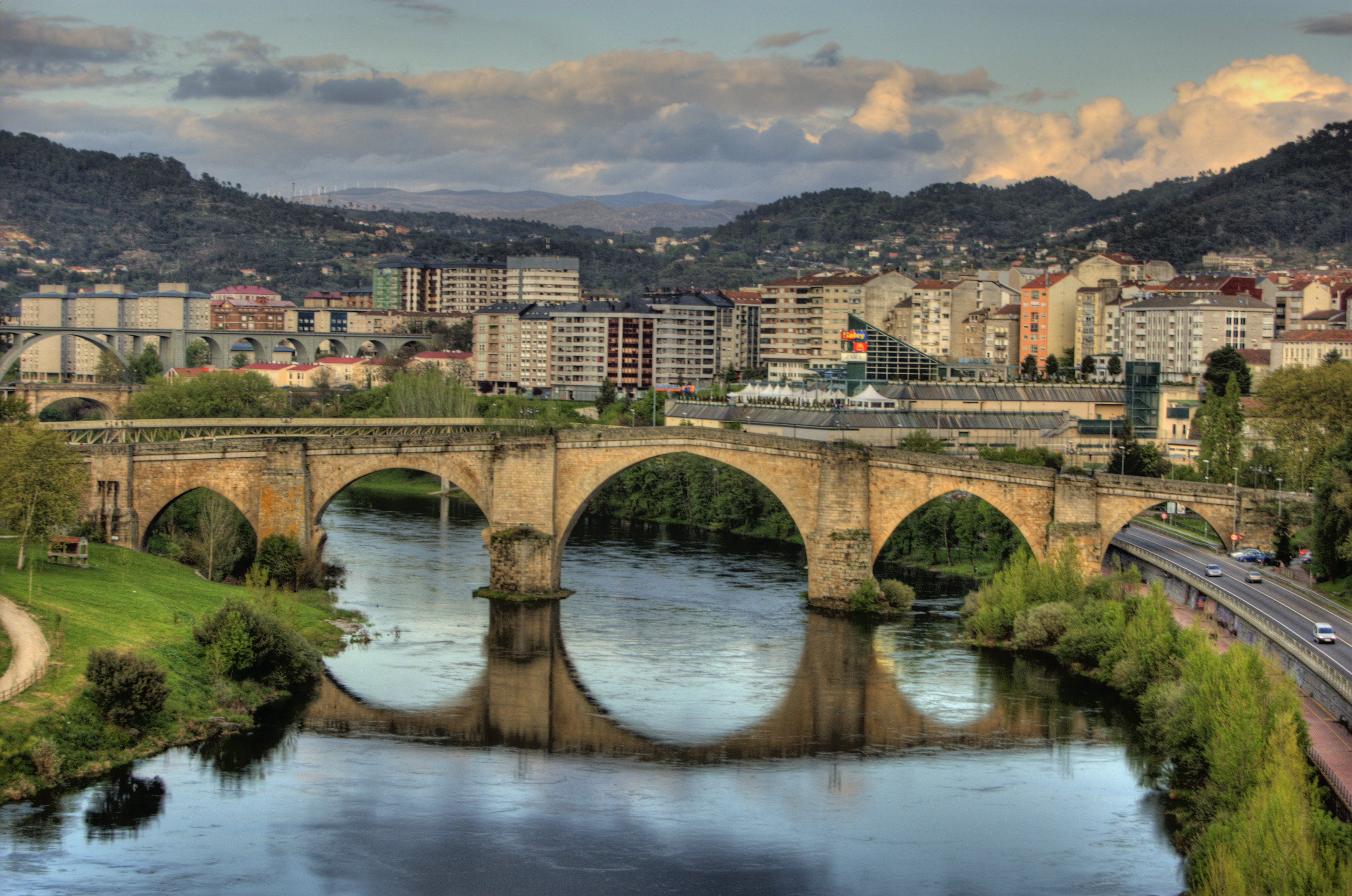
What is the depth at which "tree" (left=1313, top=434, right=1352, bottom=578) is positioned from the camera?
113 feet

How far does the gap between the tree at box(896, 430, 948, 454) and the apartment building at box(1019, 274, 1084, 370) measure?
25.9 m

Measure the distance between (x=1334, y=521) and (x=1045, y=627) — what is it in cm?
743

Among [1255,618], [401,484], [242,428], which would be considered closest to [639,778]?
[1255,618]

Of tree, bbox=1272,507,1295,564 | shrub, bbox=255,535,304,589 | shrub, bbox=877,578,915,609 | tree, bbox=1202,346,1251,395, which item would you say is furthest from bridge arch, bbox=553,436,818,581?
tree, bbox=1202,346,1251,395

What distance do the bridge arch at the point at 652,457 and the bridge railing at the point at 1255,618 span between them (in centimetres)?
1015

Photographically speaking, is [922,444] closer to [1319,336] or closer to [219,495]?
[1319,336]

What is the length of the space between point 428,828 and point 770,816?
598 centimetres

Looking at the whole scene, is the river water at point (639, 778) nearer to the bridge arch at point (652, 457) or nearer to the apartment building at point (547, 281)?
the bridge arch at point (652, 457)

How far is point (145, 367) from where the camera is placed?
97.5 meters

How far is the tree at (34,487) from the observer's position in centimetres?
3334

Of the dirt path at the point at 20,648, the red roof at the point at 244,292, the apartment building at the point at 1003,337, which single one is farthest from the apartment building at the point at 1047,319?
the red roof at the point at 244,292

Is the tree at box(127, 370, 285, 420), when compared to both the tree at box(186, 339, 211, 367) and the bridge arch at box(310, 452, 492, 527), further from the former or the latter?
the tree at box(186, 339, 211, 367)

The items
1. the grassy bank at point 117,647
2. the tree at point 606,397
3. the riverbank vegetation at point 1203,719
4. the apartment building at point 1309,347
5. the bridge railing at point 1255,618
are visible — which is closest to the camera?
the riverbank vegetation at point 1203,719

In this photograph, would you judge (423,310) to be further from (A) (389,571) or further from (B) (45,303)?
(A) (389,571)
